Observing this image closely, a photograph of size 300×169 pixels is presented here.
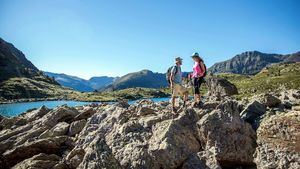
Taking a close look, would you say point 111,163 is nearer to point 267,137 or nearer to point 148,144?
point 148,144

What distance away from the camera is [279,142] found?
13.8 meters

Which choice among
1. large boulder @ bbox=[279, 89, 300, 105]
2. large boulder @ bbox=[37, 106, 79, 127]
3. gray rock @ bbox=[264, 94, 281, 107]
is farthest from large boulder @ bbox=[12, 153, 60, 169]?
large boulder @ bbox=[279, 89, 300, 105]

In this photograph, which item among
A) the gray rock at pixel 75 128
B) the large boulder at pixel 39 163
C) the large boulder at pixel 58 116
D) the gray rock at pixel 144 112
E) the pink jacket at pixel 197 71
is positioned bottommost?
the large boulder at pixel 39 163

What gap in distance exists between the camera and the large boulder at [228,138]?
14.5 m

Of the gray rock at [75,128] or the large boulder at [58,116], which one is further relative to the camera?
the large boulder at [58,116]

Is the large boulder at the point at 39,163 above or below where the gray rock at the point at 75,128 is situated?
below

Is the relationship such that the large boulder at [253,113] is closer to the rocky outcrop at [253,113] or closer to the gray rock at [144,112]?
the rocky outcrop at [253,113]

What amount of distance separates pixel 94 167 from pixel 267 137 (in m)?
8.15

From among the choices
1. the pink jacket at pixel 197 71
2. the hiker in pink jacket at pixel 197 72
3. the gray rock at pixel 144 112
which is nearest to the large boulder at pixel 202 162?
the hiker in pink jacket at pixel 197 72

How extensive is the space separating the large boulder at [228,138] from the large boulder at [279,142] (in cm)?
63

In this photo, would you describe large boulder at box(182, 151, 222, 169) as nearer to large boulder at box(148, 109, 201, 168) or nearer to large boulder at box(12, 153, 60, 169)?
large boulder at box(148, 109, 201, 168)

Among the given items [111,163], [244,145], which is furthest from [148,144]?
[244,145]

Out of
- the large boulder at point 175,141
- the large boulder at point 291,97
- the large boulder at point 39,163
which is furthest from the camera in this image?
the large boulder at point 291,97

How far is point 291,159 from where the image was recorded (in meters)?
12.8
